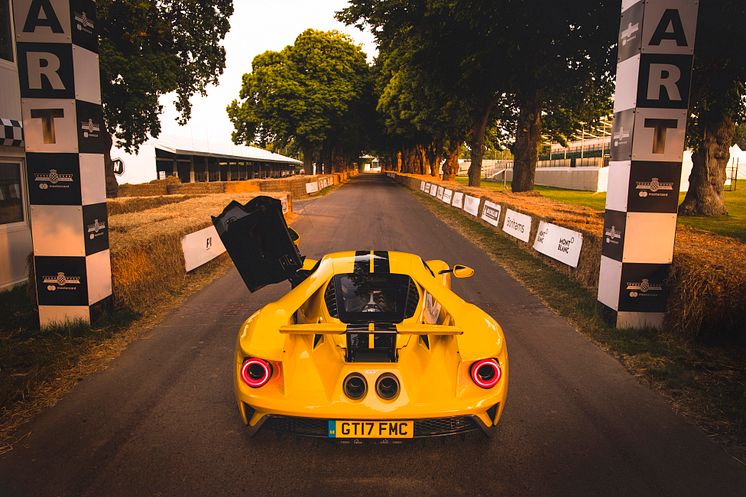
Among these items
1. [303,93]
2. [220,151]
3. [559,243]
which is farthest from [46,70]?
[303,93]

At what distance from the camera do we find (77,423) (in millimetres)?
3957

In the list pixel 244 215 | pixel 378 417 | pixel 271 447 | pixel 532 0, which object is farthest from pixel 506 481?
pixel 532 0

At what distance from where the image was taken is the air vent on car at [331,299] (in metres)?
4.10

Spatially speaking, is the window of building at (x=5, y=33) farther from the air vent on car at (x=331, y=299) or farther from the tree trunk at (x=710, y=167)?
the tree trunk at (x=710, y=167)

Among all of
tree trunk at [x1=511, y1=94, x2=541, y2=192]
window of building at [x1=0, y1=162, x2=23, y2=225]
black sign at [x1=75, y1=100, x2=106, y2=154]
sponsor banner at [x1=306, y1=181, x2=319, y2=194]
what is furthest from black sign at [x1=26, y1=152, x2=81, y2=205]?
sponsor banner at [x1=306, y1=181, x2=319, y2=194]

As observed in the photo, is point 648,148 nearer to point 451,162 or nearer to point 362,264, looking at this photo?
point 362,264

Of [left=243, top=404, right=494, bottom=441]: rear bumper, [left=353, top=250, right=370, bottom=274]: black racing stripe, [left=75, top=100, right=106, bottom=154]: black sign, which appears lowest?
[left=243, top=404, right=494, bottom=441]: rear bumper

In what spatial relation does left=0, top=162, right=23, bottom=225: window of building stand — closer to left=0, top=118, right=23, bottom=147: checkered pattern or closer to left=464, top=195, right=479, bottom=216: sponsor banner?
left=0, top=118, right=23, bottom=147: checkered pattern

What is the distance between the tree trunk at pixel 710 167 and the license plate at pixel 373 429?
21037mm

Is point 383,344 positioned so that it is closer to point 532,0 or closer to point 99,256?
point 99,256

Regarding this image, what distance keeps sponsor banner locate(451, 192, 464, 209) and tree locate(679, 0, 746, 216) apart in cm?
927

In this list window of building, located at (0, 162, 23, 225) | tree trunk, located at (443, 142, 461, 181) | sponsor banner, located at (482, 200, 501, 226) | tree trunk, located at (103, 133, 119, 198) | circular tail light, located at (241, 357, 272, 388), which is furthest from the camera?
tree trunk, located at (443, 142, 461, 181)

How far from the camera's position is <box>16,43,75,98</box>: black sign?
5.87 meters

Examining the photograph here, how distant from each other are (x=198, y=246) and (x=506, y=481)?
8.16 metres
